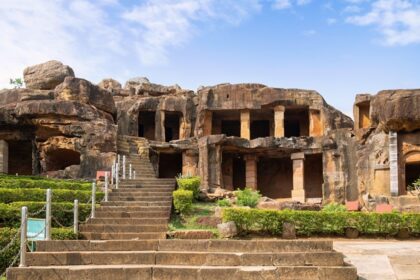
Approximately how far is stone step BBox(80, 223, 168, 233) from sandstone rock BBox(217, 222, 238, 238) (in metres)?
1.67

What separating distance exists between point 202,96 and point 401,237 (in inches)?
752

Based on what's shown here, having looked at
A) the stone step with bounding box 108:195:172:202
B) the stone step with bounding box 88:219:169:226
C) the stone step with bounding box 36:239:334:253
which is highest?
the stone step with bounding box 108:195:172:202

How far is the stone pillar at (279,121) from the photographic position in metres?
31.4

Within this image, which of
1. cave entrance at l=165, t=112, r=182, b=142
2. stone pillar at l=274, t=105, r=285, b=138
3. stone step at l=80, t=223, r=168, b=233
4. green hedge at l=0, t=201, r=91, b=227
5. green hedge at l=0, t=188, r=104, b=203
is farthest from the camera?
cave entrance at l=165, t=112, r=182, b=142

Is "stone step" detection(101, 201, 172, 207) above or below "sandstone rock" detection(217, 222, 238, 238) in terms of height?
above

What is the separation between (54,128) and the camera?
24.2 m

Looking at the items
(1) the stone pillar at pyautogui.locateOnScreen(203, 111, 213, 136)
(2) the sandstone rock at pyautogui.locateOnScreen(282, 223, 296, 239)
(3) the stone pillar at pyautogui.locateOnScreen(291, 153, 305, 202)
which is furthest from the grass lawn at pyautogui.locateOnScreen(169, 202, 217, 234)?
(1) the stone pillar at pyautogui.locateOnScreen(203, 111, 213, 136)

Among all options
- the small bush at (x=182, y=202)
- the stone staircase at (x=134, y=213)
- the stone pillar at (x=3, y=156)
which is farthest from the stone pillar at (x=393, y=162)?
the stone pillar at (x=3, y=156)

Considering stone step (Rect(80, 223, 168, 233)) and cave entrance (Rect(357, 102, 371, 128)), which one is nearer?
stone step (Rect(80, 223, 168, 233))

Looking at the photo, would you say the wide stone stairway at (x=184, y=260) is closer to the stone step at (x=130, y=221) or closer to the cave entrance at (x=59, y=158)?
the stone step at (x=130, y=221)

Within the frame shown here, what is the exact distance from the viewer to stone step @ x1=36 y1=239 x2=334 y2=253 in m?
10.1

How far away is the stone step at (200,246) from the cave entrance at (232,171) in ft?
66.8

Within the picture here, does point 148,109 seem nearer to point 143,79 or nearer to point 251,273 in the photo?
point 143,79

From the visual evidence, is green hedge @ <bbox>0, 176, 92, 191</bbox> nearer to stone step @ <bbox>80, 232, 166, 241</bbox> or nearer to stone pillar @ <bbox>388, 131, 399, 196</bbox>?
stone step @ <bbox>80, 232, 166, 241</bbox>
